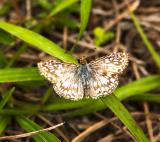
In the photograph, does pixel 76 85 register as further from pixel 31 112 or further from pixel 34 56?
pixel 34 56

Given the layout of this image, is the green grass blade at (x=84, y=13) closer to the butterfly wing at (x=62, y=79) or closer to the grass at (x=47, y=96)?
the grass at (x=47, y=96)

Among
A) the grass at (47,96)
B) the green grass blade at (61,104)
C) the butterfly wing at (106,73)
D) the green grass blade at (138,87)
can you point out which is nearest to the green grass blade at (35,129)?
the grass at (47,96)

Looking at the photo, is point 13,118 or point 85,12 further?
point 13,118

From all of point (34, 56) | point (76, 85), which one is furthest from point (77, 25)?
point (76, 85)

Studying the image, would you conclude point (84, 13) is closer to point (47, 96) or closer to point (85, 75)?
point (85, 75)

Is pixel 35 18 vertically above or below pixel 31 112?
above

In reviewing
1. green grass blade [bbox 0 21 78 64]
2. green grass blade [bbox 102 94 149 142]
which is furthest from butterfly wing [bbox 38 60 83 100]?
green grass blade [bbox 102 94 149 142]
